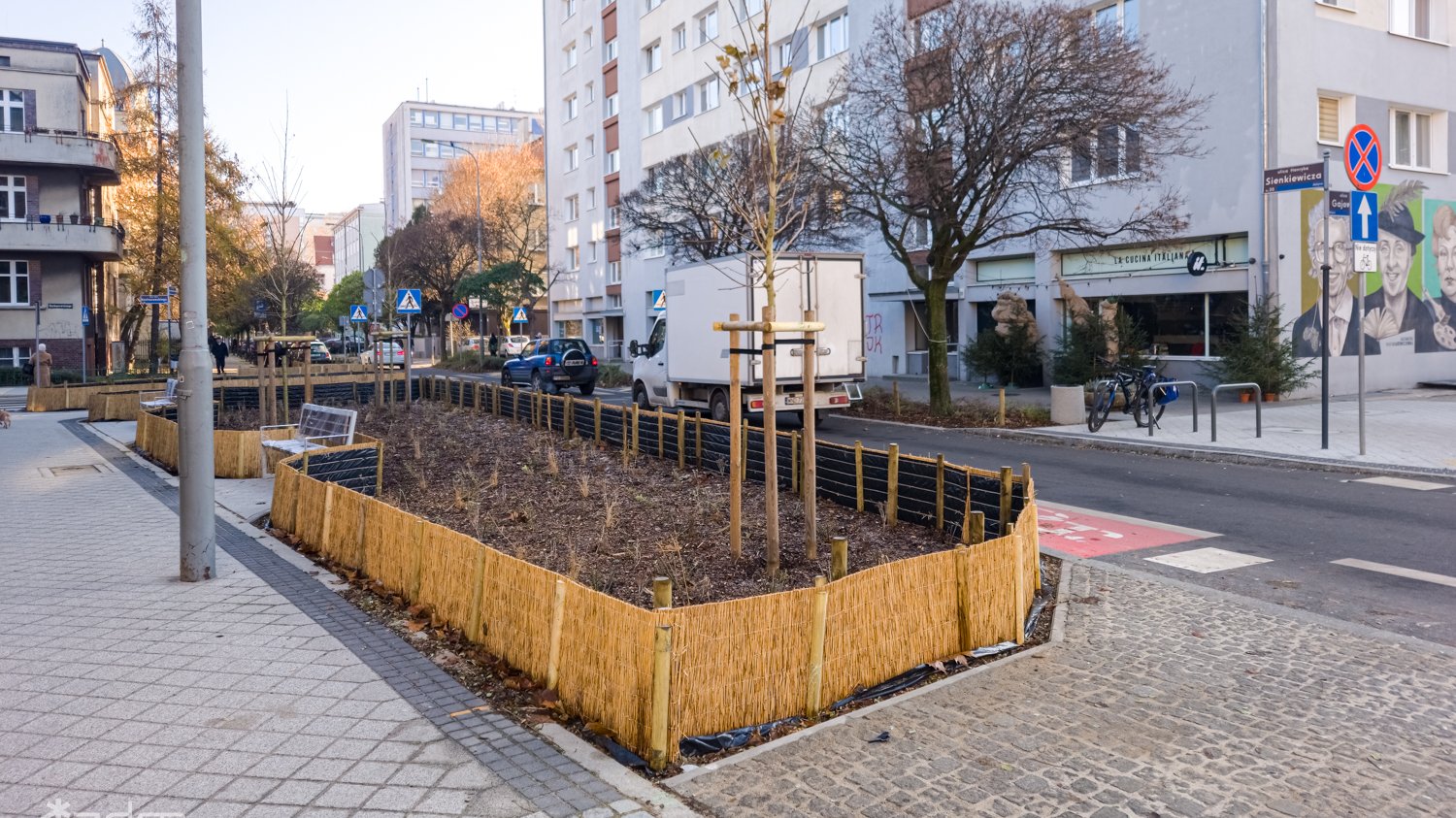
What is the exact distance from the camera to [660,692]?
4582 mm

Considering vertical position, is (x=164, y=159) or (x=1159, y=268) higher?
(x=164, y=159)

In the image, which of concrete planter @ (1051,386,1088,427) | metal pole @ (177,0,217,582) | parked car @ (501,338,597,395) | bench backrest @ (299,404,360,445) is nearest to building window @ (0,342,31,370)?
parked car @ (501,338,597,395)

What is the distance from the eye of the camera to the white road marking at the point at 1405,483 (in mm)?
11922

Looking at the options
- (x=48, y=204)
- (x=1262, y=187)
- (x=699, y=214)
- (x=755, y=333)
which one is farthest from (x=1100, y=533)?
(x=48, y=204)

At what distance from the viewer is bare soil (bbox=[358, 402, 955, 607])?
746 cm

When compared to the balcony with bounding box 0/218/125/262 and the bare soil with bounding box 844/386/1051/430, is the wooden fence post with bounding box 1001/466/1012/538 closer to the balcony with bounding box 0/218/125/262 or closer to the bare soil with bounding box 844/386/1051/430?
the bare soil with bounding box 844/386/1051/430

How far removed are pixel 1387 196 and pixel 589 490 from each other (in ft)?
70.4

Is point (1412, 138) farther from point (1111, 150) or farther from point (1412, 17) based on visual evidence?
point (1111, 150)

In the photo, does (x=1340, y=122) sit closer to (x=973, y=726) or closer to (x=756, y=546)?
(x=756, y=546)

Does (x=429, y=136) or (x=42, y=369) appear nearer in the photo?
(x=42, y=369)

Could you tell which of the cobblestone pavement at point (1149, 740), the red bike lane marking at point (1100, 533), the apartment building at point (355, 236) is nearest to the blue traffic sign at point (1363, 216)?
the red bike lane marking at point (1100, 533)

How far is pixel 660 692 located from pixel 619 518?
504cm

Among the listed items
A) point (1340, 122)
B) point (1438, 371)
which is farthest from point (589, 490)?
point (1438, 371)

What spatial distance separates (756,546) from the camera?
8266 mm
